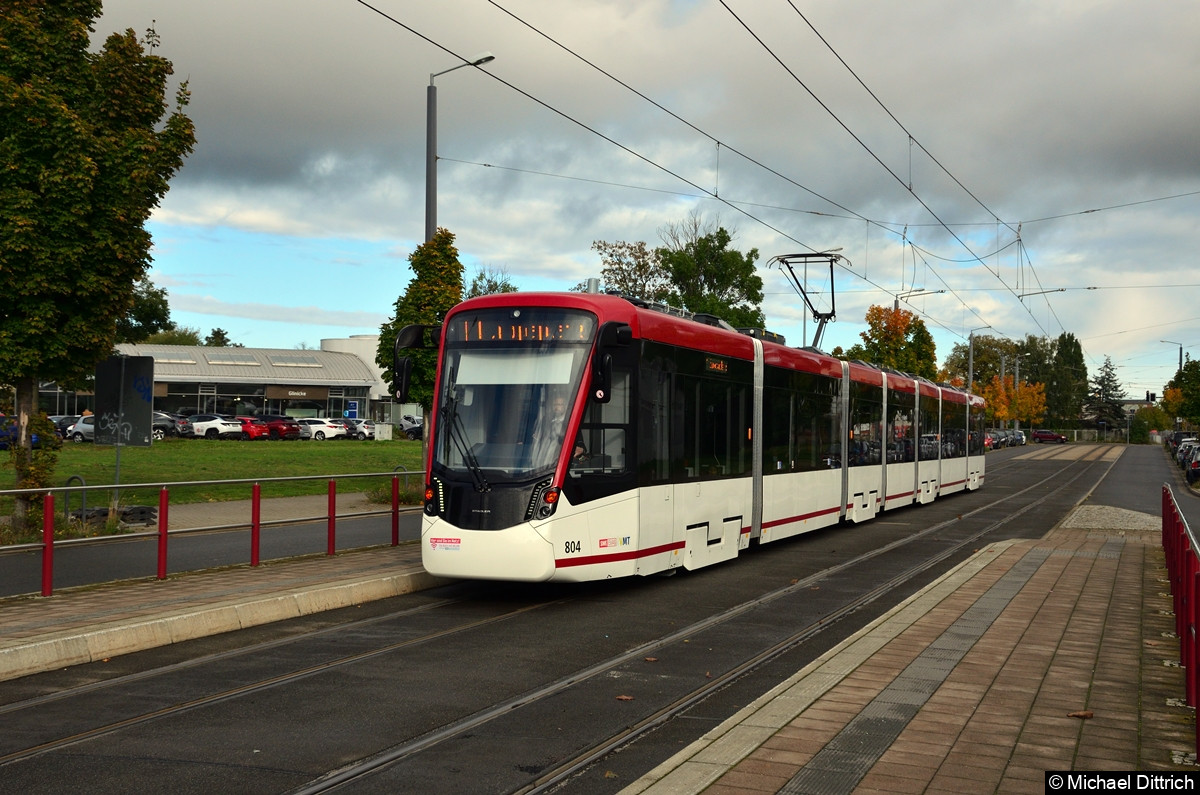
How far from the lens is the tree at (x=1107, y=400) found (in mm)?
165000

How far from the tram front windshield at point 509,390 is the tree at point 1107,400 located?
166m

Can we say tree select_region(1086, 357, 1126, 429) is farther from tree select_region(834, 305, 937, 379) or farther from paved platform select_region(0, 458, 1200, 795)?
paved platform select_region(0, 458, 1200, 795)

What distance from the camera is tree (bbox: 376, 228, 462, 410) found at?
75.2 feet

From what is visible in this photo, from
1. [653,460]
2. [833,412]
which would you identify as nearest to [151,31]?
[653,460]

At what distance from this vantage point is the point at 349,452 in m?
48.0

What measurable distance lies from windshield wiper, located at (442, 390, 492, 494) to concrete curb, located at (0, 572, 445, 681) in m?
1.82

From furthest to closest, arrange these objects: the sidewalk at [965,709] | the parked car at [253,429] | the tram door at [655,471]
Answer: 1. the parked car at [253,429]
2. the tram door at [655,471]
3. the sidewalk at [965,709]

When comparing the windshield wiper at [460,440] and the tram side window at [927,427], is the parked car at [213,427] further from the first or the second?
the windshield wiper at [460,440]

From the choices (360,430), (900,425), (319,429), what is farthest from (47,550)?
(360,430)

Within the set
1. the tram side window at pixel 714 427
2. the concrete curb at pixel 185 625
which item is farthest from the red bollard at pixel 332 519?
the tram side window at pixel 714 427

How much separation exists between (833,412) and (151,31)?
1306cm

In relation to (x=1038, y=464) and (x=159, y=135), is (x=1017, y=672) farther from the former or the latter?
(x=1038, y=464)

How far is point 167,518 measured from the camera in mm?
12211

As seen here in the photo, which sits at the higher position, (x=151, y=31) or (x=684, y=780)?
(x=151, y=31)
